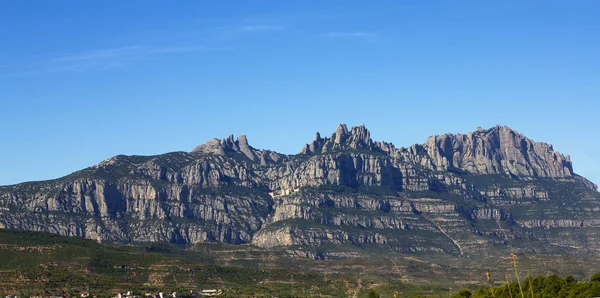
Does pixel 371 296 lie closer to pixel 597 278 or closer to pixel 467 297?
pixel 467 297

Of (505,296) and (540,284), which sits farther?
(540,284)

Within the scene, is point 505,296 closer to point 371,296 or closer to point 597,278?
point 597,278

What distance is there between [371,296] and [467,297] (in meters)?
25.9

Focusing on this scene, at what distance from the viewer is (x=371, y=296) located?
19988 centimetres

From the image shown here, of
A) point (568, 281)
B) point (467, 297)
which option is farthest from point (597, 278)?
point (467, 297)

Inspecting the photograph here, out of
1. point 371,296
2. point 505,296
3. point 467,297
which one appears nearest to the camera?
point 505,296

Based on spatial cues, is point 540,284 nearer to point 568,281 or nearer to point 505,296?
point 568,281

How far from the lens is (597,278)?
180 m

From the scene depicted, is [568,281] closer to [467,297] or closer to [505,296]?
[467,297]

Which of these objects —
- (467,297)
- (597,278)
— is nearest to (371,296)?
(467,297)

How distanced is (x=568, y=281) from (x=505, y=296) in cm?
2921

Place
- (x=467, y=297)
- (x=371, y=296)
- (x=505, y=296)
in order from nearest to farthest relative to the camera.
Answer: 1. (x=505, y=296)
2. (x=467, y=297)
3. (x=371, y=296)

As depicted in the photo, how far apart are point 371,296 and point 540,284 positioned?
31601mm

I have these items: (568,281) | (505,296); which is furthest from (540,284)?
(505,296)
